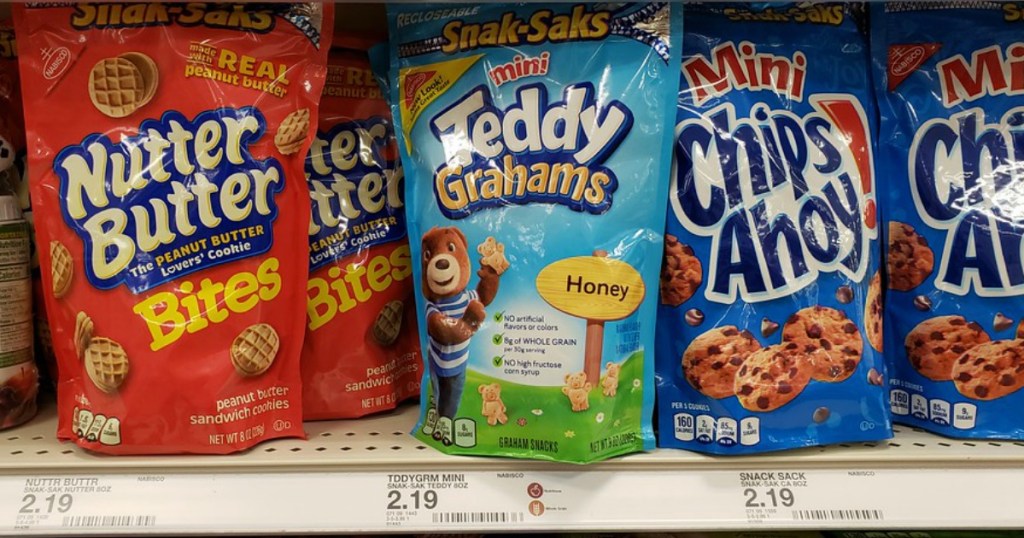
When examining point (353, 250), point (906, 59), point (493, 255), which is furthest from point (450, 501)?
point (906, 59)

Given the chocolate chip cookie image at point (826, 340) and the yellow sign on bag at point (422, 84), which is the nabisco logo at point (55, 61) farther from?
the chocolate chip cookie image at point (826, 340)

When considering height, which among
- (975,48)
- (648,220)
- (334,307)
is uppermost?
(975,48)

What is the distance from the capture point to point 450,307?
36.5 inches

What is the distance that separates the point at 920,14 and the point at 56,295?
1.20 metres

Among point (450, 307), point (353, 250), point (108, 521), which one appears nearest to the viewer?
point (108, 521)

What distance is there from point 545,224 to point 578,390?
Result: 0.20 meters

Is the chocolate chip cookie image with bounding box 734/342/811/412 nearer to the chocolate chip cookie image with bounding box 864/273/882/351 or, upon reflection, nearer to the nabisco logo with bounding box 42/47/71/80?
the chocolate chip cookie image with bounding box 864/273/882/351

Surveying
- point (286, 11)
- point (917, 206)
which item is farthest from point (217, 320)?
point (917, 206)

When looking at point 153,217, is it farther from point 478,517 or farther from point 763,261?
point 763,261

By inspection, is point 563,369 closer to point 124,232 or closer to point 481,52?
point 481,52

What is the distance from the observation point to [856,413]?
3.02ft

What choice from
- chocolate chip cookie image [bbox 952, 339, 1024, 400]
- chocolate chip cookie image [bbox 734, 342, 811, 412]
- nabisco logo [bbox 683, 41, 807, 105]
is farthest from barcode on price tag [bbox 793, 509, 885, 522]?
nabisco logo [bbox 683, 41, 807, 105]

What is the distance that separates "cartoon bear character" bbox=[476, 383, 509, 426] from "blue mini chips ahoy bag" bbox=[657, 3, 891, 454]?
22 cm

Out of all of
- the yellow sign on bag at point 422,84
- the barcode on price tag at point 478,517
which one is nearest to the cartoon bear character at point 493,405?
the barcode on price tag at point 478,517
